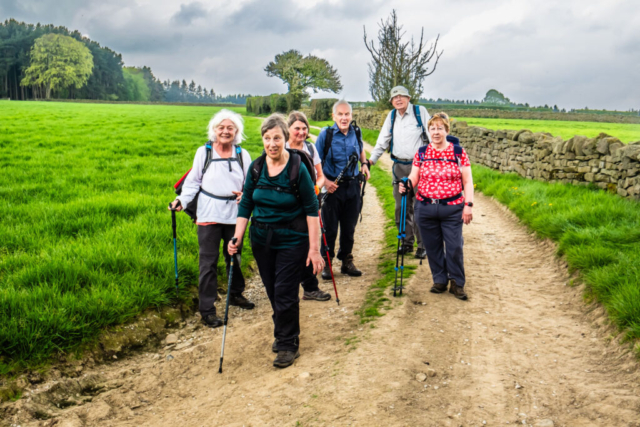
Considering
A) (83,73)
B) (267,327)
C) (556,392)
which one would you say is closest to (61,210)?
(267,327)

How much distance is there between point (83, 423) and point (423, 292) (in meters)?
3.76

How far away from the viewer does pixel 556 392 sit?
3523 mm

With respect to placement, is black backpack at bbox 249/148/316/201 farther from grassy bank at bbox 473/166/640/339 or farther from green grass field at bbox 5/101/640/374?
grassy bank at bbox 473/166/640/339

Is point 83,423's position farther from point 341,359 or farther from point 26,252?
point 26,252

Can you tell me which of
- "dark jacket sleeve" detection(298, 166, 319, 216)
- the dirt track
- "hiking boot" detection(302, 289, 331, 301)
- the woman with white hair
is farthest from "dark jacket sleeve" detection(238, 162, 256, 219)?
"hiking boot" detection(302, 289, 331, 301)

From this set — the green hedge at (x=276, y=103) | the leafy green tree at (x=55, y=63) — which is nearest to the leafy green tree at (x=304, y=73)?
the green hedge at (x=276, y=103)

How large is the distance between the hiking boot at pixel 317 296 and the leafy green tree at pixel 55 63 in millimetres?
92333

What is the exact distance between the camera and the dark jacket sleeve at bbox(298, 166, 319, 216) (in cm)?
388

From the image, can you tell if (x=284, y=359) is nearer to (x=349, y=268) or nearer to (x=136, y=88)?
(x=349, y=268)

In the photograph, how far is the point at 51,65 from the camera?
82312mm

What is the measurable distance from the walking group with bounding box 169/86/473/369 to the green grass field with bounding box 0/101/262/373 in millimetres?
982

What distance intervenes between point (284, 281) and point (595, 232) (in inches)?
203

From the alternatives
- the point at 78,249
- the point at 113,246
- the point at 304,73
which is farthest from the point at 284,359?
the point at 304,73

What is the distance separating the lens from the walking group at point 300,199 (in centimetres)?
395
